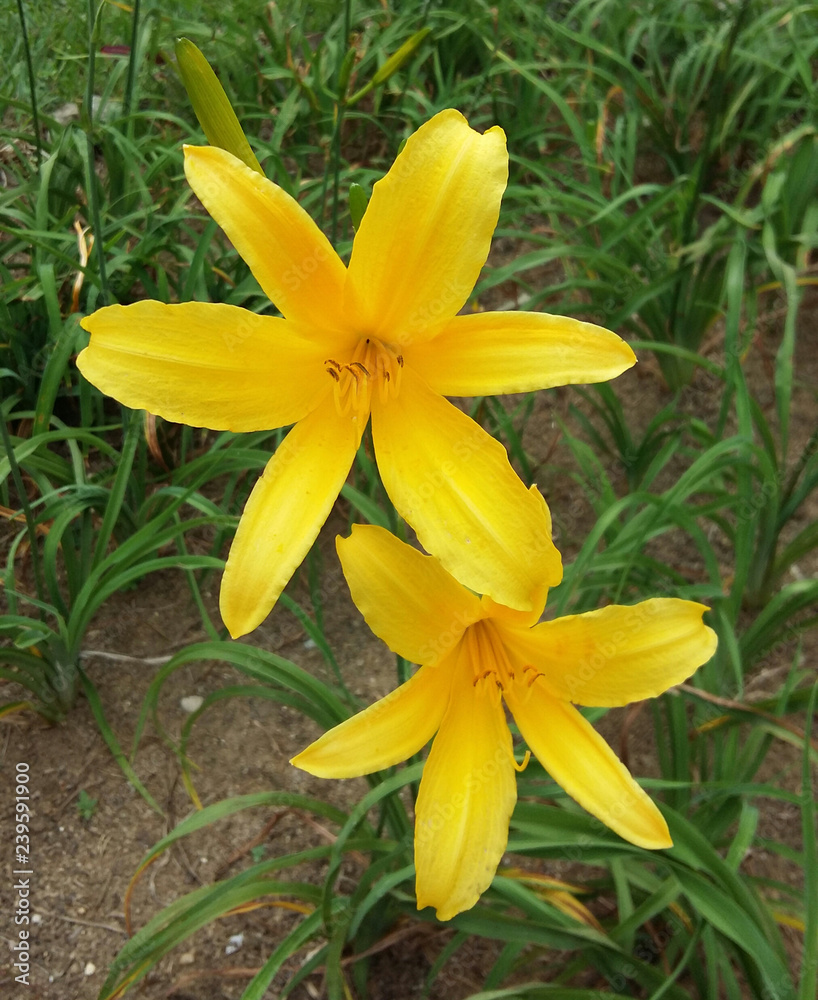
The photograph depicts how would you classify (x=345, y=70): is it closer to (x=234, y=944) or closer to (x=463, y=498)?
(x=463, y=498)

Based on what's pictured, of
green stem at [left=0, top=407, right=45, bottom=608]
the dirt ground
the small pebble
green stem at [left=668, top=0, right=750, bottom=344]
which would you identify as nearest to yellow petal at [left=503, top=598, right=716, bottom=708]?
the dirt ground

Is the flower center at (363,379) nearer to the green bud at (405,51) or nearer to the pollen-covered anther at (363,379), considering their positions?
the pollen-covered anther at (363,379)

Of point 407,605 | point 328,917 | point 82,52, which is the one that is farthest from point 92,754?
point 82,52

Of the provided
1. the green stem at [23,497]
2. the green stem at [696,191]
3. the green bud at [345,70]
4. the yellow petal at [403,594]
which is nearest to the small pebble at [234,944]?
the green stem at [23,497]

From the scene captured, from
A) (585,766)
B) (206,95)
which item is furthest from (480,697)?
(206,95)

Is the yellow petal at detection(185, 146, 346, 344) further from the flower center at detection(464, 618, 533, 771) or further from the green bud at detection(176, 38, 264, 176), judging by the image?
the flower center at detection(464, 618, 533, 771)
